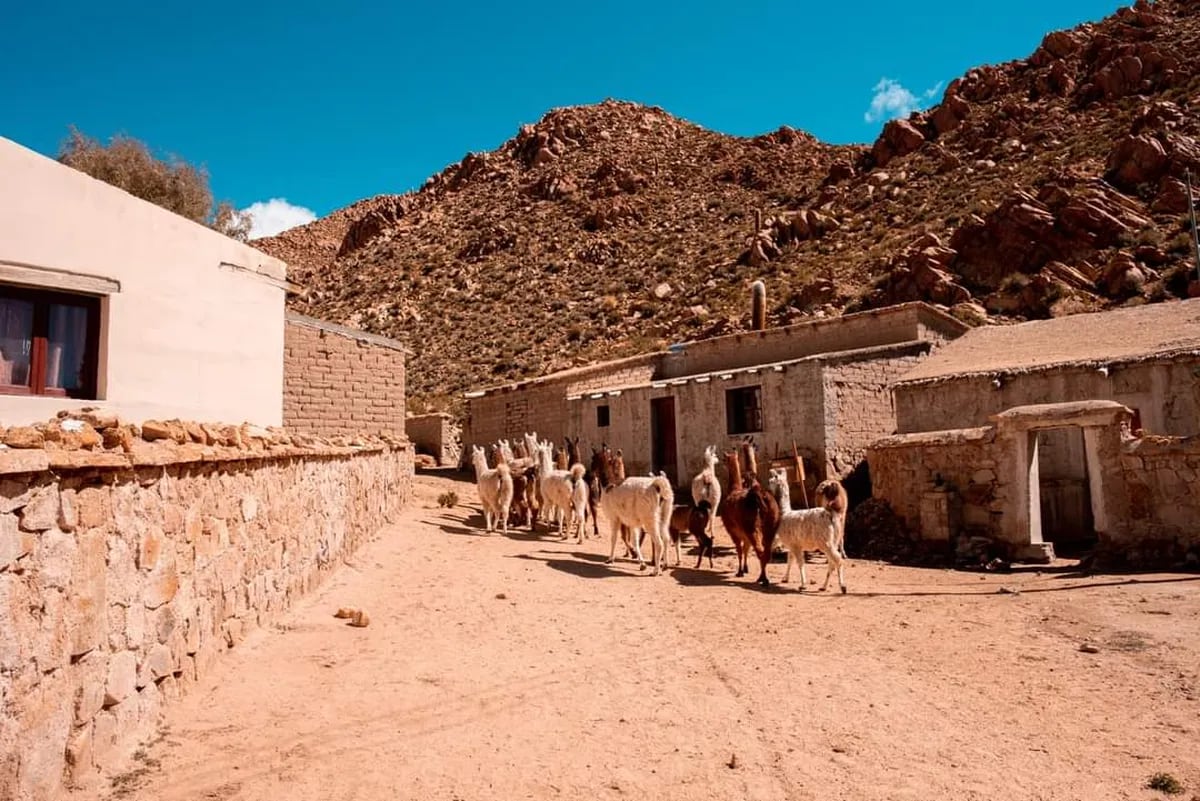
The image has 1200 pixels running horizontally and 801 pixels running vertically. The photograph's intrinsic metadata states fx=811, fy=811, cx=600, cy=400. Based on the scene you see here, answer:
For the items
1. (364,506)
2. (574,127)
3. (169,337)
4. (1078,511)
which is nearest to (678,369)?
(1078,511)

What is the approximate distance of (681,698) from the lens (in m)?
6.66

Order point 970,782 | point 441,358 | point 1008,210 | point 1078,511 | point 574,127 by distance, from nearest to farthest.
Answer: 1. point 970,782
2. point 1078,511
3. point 1008,210
4. point 441,358
5. point 574,127

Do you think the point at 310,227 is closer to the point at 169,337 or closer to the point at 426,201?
the point at 426,201

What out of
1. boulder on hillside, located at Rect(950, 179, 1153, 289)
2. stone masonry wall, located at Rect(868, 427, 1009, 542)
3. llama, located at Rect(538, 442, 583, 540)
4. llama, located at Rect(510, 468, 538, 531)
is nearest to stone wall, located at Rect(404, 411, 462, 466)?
llama, located at Rect(510, 468, 538, 531)

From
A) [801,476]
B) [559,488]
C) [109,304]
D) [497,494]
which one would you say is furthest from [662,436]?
[109,304]

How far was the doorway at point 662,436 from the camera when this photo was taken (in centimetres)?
2269

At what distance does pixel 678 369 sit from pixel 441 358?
2016cm

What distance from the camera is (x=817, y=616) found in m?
9.96

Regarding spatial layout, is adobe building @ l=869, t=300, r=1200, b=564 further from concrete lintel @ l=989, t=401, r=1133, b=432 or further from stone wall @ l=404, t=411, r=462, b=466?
stone wall @ l=404, t=411, r=462, b=466

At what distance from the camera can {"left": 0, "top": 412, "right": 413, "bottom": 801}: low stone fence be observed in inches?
143

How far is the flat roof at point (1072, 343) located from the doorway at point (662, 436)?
6.24 m

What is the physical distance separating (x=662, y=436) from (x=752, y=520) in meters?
10.5

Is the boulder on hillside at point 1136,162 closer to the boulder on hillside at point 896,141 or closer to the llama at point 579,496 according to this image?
the boulder on hillside at point 896,141

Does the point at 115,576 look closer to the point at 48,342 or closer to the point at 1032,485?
the point at 48,342
